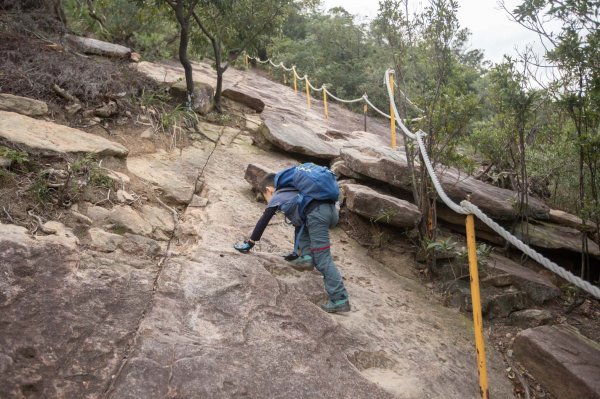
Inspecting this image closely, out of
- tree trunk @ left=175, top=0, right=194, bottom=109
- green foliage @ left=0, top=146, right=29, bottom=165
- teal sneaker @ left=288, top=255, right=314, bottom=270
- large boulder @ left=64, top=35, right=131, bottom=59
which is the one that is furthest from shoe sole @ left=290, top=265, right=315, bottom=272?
large boulder @ left=64, top=35, right=131, bottom=59

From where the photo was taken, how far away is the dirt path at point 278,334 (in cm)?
271

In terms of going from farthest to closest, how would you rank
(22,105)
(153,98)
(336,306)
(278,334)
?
(153,98) → (22,105) → (336,306) → (278,334)

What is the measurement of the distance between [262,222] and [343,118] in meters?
9.43

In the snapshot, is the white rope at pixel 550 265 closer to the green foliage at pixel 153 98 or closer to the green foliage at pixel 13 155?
the green foliage at pixel 13 155

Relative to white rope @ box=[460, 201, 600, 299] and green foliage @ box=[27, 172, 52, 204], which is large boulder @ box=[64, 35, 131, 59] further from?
white rope @ box=[460, 201, 600, 299]

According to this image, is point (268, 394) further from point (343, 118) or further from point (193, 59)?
point (193, 59)

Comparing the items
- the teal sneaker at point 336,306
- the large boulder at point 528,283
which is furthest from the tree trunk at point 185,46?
the large boulder at point 528,283

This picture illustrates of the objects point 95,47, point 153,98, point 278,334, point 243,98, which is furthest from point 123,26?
point 278,334

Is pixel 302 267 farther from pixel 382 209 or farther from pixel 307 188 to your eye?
pixel 382 209

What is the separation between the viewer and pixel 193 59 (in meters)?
15.3

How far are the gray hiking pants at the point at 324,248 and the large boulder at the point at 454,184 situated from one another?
2168mm

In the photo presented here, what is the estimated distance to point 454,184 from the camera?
5793 millimetres

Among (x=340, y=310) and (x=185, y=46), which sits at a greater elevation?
(x=185, y=46)

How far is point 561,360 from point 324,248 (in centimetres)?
197
